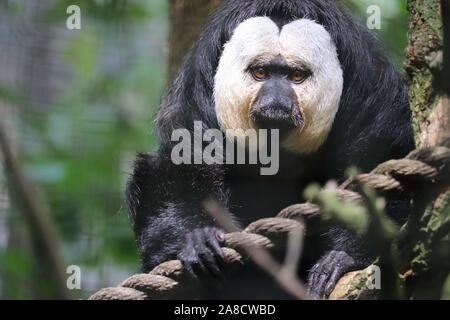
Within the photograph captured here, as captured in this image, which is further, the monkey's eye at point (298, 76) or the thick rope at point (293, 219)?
the monkey's eye at point (298, 76)

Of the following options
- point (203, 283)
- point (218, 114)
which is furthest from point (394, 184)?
point (218, 114)

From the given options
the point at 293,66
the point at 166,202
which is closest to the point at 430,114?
the point at 293,66

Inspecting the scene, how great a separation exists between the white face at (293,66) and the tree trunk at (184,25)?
1.00 metres

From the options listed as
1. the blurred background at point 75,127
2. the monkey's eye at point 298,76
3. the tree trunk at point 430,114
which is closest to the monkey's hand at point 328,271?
the tree trunk at point 430,114

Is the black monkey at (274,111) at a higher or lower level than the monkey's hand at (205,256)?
higher

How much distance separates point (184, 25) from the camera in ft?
15.6

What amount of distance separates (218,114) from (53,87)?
12.3 feet

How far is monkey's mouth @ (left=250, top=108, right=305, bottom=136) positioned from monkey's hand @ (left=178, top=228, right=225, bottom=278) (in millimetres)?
492

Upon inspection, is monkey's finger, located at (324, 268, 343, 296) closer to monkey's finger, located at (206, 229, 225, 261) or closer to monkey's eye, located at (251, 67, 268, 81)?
monkey's finger, located at (206, 229, 225, 261)

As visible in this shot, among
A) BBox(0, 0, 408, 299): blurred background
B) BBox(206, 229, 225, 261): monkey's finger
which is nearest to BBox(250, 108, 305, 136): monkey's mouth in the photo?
BBox(206, 229, 225, 261): monkey's finger

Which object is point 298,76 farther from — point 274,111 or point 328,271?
point 328,271

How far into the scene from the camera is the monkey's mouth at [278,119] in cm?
344

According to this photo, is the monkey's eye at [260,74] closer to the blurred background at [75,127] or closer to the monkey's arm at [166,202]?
the monkey's arm at [166,202]

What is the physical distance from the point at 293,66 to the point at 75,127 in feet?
10.4
